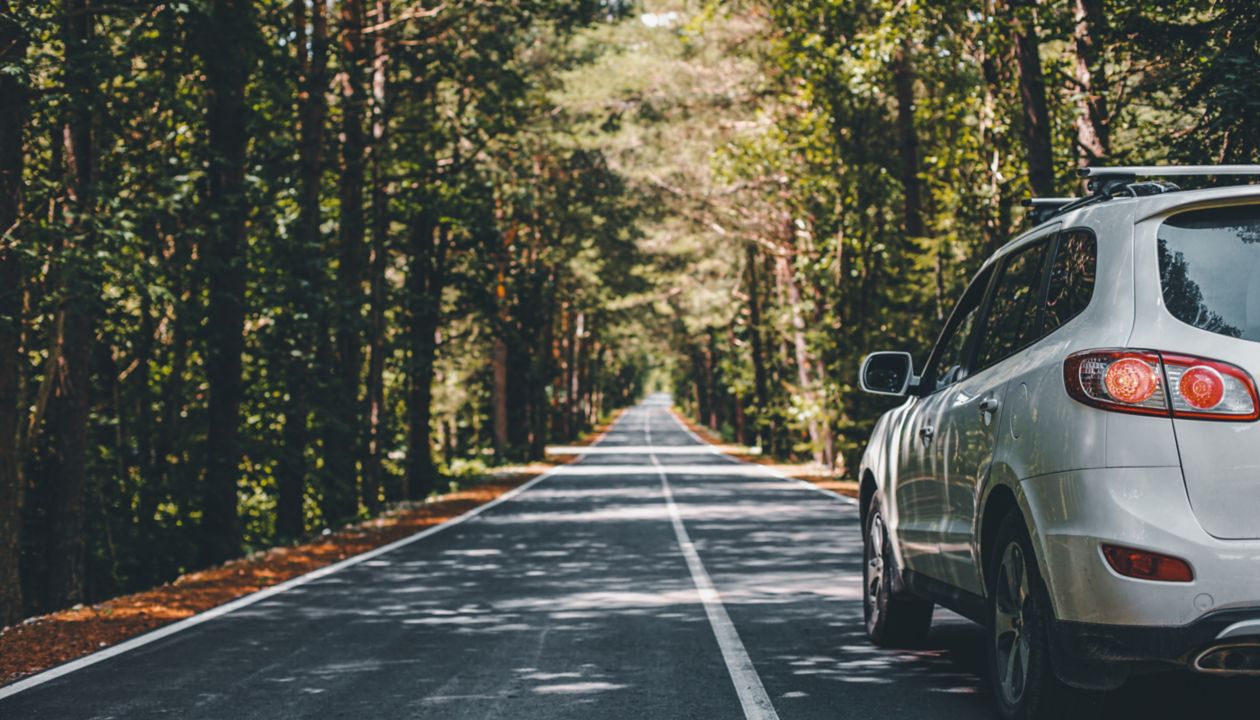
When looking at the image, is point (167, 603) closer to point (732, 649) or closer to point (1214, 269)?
point (732, 649)

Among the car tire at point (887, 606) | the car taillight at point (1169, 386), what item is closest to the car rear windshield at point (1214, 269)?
the car taillight at point (1169, 386)

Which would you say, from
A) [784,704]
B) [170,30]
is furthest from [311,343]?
[784,704]

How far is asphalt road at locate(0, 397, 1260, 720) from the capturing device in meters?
6.42

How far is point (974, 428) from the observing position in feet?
19.0

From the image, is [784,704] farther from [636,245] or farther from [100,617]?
[636,245]

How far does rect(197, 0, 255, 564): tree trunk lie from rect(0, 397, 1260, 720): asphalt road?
3.53m

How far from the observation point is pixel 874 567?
27.0 ft

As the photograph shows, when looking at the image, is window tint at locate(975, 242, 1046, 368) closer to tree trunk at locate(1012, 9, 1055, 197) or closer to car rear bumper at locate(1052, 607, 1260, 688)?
car rear bumper at locate(1052, 607, 1260, 688)

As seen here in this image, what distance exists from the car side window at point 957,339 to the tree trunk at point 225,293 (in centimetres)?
1078

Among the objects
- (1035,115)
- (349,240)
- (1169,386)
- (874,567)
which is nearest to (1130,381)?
(1169,386)

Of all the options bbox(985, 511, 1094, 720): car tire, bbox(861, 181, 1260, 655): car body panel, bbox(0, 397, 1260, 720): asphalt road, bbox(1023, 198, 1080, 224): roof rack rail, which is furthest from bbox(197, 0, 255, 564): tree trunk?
bbox(861, 181, 1260, 655): car body panel

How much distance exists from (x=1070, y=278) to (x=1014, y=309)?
0.80 metres

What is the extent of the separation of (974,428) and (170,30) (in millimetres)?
12265

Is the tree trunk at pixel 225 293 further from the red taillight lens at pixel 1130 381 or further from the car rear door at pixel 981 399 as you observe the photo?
the red taillight lens at pixel 1130 381
